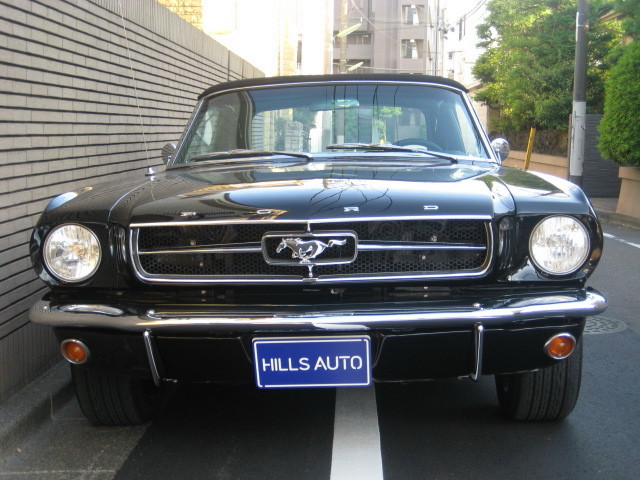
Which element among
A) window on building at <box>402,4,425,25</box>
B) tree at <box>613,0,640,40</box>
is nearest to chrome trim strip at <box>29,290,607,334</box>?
tree at <box>613,0,640,40</box>

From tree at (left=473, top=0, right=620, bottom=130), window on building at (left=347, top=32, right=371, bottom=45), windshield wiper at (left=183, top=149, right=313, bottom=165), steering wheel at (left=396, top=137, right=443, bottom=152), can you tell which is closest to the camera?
windshield wiper at (left=183, top=149, right=313, bottom=165)

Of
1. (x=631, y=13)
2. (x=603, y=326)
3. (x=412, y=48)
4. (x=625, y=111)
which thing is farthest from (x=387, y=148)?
(x=412, y=48)

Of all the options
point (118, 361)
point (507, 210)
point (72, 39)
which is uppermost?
point (72, 39)

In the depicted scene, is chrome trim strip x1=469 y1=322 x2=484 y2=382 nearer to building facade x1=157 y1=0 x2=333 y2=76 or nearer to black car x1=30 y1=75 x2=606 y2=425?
black car x1=30 y1=75 x2=606 y2=425

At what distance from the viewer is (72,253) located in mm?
3260

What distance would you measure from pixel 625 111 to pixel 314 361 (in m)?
11.7

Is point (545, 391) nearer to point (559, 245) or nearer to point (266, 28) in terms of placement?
point (559, 245)

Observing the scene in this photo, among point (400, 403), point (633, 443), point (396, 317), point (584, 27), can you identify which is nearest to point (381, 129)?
point (400, 403)

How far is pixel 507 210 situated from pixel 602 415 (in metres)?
1.27

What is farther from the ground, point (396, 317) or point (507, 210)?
point (507, 210)

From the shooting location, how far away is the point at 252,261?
3.16 meters

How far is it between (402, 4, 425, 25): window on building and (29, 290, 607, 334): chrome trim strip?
68208 millimetres

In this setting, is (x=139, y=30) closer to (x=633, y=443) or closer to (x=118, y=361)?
(x=118, y=361)

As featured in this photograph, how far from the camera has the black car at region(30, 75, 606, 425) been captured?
9.97 feet
